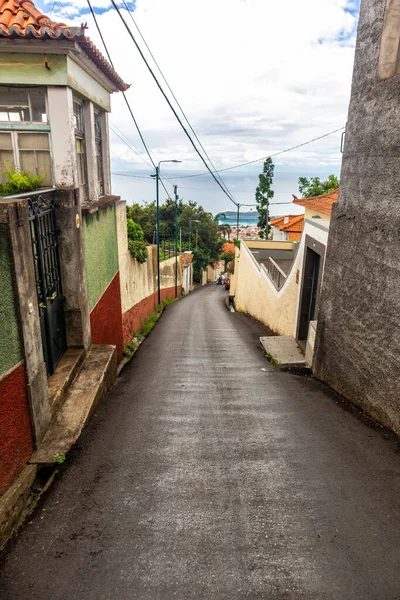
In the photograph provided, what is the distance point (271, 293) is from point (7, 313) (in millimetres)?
12658

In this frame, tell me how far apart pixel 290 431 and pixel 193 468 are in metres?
1.59

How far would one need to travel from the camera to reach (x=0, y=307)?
3746mm

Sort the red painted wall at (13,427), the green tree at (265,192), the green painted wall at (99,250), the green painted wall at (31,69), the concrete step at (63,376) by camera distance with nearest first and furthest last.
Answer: the red painted wall at (13,427)
the concrete step at (63,376)
the green painted wall at (31,69)
the green painted wall at (99,250)
the green tree at (265,192)

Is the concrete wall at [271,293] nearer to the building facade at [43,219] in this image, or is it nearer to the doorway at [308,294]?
the doorway at [308,294]

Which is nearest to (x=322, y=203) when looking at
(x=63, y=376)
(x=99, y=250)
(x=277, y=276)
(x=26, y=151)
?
(x=277, y=276)

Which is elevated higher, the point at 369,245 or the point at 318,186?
the point at 318,186

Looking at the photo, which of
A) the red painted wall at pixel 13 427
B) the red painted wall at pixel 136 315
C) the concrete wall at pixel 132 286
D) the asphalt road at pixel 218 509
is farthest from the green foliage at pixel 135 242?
the red painted wall at pixel 13 427

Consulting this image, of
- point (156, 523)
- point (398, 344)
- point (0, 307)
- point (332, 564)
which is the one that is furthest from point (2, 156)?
point (332, 564)

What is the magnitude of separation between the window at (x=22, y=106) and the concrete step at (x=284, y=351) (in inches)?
263

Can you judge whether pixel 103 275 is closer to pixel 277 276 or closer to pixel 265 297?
pixel 277 276

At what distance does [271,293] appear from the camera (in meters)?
15.7

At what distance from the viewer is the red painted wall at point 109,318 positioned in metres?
8.17

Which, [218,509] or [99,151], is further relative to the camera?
[99,151]

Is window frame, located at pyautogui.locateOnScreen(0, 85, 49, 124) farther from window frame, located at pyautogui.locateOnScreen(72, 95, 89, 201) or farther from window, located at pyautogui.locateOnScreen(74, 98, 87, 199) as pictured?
window frame, located at pyautogui.locateOnScreen(72, 95, 89, 201)
